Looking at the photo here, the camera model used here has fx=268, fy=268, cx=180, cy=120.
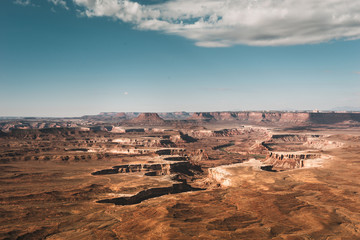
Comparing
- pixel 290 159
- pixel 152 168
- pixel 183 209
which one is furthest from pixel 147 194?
pixel 290 159

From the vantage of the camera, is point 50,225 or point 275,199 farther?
point 275,199

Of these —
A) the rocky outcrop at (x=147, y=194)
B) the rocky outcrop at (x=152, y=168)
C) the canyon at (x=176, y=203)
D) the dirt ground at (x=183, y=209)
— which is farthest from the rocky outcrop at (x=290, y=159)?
the rocky outcrop at (x=147, y=194)

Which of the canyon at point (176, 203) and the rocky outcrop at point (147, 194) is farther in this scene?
the rocky outcrop at point (147, 194)

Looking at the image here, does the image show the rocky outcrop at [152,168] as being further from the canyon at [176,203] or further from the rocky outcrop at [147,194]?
the rocky outcrop at [147,194]

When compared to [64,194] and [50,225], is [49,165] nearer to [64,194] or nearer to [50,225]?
[64,194]

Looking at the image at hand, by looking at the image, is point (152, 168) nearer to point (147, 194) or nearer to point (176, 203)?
point (147, 194)

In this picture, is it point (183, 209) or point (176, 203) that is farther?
point (176, 203)

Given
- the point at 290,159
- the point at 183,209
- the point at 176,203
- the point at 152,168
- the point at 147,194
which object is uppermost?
the point at 183,209

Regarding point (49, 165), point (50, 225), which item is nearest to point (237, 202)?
point (50, 225)

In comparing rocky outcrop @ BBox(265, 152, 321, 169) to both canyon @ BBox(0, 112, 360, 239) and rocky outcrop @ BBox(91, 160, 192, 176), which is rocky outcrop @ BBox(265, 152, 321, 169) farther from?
rocky outcrop @ BBox(91, 160, 192, 176)

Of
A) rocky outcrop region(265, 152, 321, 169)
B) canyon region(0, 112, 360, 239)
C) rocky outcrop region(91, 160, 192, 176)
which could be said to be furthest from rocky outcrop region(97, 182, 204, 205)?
rocky outcrop region(265, 152, 321, 169)

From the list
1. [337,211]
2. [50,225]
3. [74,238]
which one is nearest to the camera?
[74,238]
